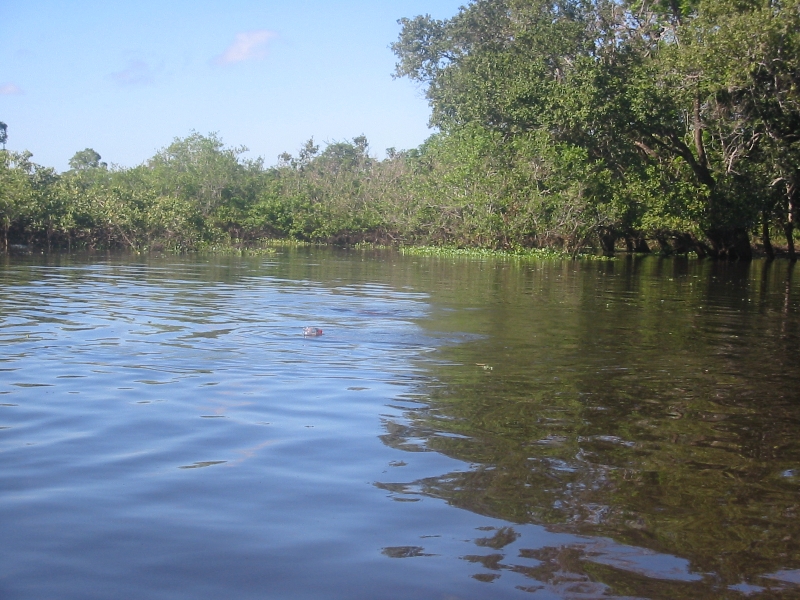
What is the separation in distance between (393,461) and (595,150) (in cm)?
2931

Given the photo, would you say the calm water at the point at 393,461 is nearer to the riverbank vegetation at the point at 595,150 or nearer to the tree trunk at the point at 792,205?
the riverbank vegetation at the point at 595,150

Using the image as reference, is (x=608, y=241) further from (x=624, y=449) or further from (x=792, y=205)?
(x=624, y=449)

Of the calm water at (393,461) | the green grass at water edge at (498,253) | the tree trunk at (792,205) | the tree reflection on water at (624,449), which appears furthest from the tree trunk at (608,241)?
the calm water at (393,461)

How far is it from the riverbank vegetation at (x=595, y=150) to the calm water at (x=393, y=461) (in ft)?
63.0

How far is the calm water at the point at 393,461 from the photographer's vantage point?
136 inches

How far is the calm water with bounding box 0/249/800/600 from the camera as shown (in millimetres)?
3449

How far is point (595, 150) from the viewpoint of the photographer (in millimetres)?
32469

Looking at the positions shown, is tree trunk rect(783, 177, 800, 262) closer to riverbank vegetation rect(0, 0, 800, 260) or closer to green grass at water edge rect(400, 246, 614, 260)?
riverbank vegetation rect(0, 0, 800, 260)

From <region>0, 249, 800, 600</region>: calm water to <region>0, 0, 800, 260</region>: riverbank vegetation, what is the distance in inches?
756

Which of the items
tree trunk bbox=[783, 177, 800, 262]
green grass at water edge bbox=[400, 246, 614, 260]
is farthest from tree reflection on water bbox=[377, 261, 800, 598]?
tree trunk bbox=[783, 177, 800, 262]

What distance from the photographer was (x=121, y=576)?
11.0 ft

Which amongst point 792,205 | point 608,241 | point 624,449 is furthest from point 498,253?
point 624,449

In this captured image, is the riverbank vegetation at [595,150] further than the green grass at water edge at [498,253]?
No

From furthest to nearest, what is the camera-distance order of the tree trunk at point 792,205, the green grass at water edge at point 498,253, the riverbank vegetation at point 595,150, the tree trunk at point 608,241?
the tree trunk at point 608,241
the green grass at water edge at point 498,253
the tree trunk at point 792,205
the riverbank vegetation at point 595,150
